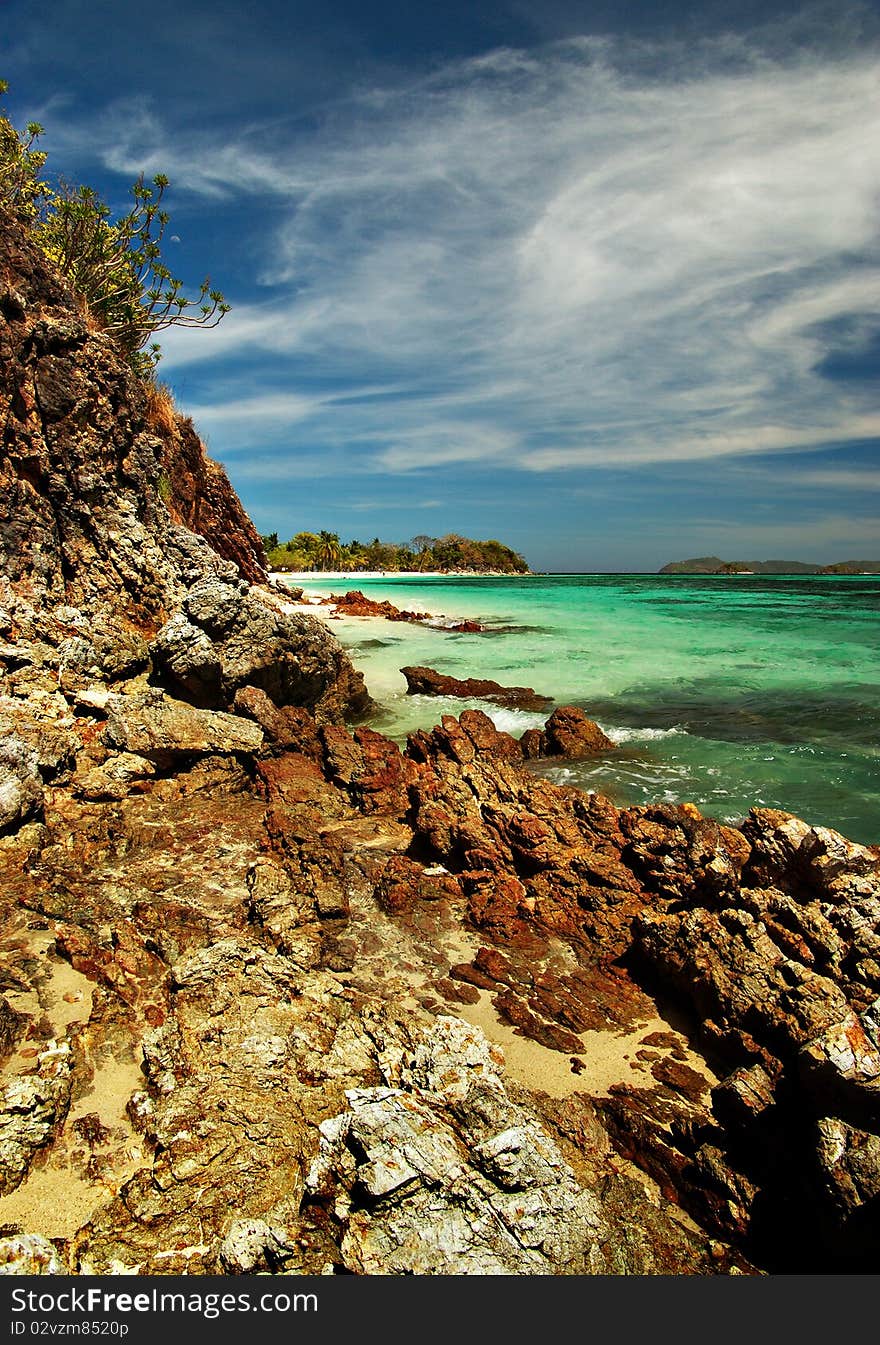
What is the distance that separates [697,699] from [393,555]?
121 meters

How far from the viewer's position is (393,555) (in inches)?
5261

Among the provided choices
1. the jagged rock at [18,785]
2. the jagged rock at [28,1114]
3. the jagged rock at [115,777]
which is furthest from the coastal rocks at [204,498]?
the jagged rock at [28,1114]

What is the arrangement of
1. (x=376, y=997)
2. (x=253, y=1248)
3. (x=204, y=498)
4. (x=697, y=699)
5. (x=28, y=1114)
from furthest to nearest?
(x=204, y=498)
(x=697, y=699)
(x=376, y=997)
(x=28, y=1114)
(x=253, y=1248)

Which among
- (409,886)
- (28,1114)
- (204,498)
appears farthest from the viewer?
(204,498)

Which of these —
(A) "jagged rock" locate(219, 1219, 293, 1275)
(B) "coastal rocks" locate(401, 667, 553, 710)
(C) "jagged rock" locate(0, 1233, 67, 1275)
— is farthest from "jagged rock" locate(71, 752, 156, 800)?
(B) "coastal rocks" locate(401, 667, 553, 710)

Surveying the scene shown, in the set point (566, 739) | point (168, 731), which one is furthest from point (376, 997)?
point (566, 739)

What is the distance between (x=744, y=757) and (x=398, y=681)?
367 inches

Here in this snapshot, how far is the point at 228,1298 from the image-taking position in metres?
2.35

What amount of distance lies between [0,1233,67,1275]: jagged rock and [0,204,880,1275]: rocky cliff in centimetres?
1

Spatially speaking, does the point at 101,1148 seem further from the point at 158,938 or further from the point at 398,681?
the point at 398,681

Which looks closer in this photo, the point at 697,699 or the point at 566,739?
the point at 566,739


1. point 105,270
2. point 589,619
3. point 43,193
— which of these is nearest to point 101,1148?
point 105,270

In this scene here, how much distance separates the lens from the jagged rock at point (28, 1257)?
237 centimetres

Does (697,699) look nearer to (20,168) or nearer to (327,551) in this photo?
(20,168)
